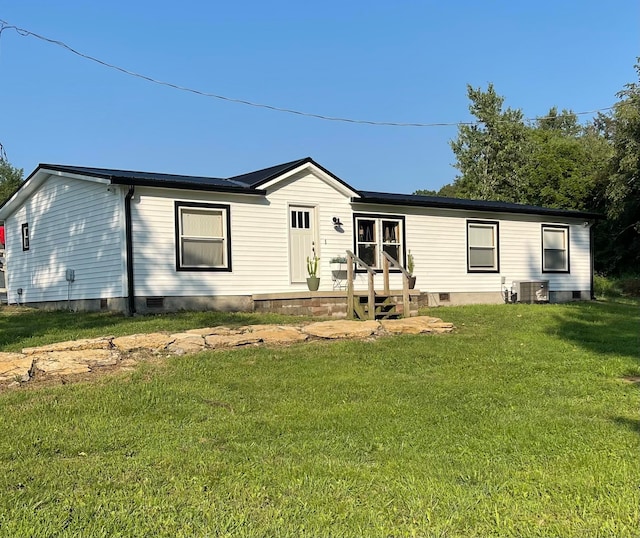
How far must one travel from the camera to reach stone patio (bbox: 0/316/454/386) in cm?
636

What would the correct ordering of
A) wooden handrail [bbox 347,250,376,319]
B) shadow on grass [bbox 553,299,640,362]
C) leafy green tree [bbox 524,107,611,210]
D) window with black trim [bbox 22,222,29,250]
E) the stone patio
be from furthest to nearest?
leafy green tree [bbox 524,107,611,210] < window with black trim [bbox 22,222,29,250] < wooden handrail [bbox 347,250,376,319] < shadow on grass [bbox 553,299,640,362] < the stone patio

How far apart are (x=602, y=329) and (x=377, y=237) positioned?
5.89 m

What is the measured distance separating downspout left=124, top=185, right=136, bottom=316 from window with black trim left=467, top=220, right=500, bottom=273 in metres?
8.65

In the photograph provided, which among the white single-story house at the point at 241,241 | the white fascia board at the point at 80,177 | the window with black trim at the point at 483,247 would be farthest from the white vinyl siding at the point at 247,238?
the window with black trim at the point at 483,247

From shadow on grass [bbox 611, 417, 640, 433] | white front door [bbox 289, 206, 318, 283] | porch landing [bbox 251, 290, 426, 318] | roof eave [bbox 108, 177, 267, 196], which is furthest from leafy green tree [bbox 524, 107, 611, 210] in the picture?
shadow on grass [bbox 611, 417, 640, 433]

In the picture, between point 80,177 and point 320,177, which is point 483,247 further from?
point 80,177

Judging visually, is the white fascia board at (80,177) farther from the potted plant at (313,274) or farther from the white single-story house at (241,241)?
the potted plant at (313,274)

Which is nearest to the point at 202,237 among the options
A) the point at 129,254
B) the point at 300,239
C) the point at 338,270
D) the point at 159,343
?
the point at 129,254

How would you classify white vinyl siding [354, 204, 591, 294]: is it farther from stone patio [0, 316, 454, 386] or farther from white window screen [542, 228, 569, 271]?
stone patio [0, 316, 454, 386]

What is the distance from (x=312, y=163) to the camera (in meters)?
13.5

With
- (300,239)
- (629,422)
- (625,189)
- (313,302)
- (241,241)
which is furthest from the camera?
(625,189)

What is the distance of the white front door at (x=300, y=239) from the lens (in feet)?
44.2

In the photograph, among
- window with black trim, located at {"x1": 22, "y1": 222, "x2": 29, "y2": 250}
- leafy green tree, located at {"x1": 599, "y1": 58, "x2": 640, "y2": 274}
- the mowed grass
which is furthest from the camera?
leafy green tree, located at {"x1": 599, "y1": 58, "x2": 640, "y2": 274}

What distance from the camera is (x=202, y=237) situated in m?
12.3
